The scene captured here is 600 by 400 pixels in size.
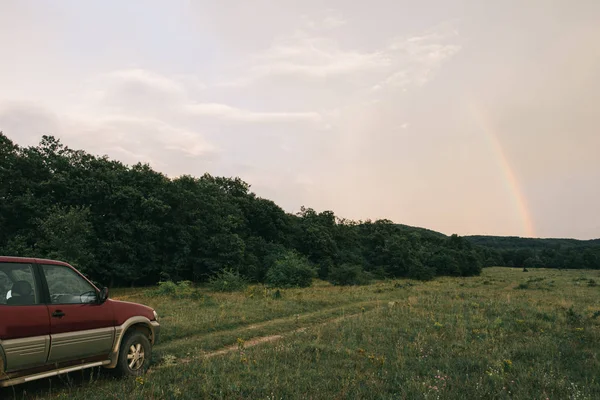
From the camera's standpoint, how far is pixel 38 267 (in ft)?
20.9

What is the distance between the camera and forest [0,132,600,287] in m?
32.3

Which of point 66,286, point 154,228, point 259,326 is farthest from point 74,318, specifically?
point 154,228

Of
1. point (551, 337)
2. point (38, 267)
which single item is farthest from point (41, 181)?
point (551, 337)

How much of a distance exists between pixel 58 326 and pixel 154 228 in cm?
3580

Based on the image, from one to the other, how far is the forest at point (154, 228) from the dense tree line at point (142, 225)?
0.12 metres

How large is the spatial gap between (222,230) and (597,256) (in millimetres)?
95822

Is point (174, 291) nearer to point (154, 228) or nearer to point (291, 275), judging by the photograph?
point (291, 275)

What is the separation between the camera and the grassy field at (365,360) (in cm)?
662

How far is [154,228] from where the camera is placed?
40094 millimetres

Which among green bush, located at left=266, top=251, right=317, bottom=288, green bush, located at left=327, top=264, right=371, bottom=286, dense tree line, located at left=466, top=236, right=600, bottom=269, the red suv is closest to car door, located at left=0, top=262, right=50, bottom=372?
the red suv

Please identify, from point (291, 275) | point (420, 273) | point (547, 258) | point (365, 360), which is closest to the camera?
point (365, 360)

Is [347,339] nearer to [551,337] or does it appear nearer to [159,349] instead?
[159,349]

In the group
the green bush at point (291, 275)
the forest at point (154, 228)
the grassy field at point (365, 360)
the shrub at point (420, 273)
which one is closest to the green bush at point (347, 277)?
the forest at point (154, 228)

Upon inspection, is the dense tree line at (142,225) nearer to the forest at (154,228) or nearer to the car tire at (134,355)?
the forest at (154,228)
